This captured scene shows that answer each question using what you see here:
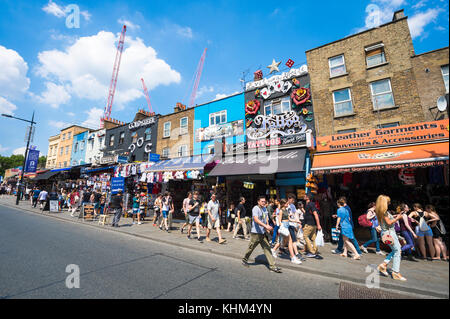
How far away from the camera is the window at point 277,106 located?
1495 cm

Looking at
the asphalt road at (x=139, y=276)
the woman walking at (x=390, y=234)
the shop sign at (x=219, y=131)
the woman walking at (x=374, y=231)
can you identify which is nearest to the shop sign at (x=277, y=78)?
the shop sign at (x=219, y=131)

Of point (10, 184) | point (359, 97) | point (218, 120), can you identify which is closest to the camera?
point (359, 97)

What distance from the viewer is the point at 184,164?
14.7 m

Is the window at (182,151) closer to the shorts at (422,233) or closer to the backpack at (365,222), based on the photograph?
the backpack at (365,222)

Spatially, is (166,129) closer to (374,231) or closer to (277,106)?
(277,106)

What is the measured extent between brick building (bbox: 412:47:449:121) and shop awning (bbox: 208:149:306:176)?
7094 mm

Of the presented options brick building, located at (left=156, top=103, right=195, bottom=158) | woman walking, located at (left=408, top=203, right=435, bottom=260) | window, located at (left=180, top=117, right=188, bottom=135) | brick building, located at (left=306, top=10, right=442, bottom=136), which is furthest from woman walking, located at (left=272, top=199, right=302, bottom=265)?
window, located at (left=180, top=117, right=188, bottom=135)

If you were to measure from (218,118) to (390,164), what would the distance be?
12.4 metres

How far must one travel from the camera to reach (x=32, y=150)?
25172 millimetres

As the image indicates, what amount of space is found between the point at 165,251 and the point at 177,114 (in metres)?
15.3
